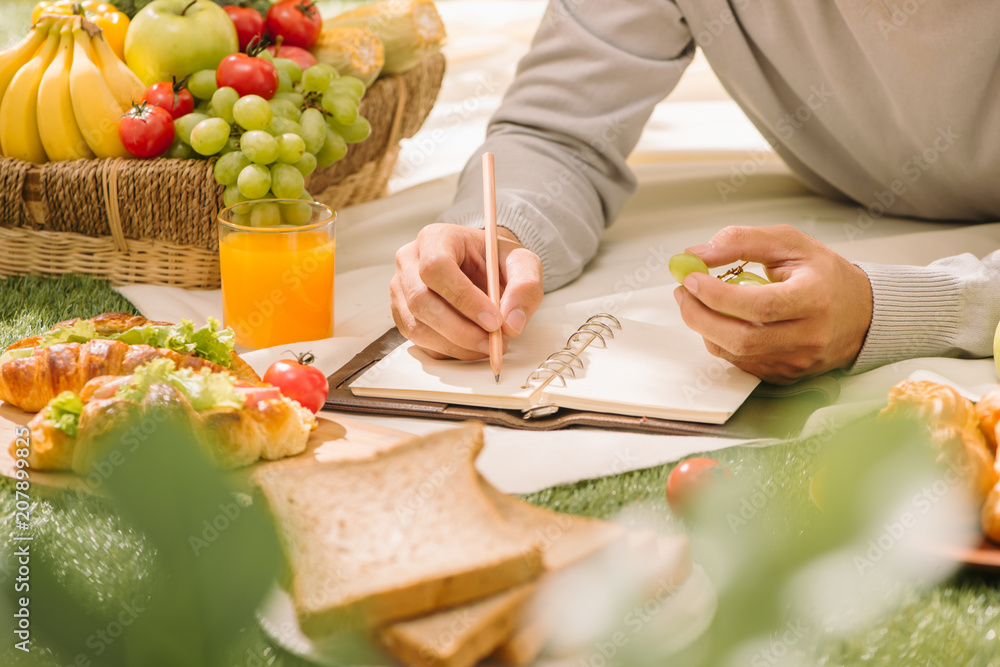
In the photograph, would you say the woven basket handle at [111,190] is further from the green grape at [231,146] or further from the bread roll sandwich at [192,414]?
the bread roll sandwich at [192,414]

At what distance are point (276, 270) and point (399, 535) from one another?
0.71m

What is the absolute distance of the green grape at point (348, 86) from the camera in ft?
5.33

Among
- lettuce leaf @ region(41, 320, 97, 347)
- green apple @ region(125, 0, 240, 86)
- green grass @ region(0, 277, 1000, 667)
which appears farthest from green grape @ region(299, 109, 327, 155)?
green grass @ region(0, 277, 1000, 667)

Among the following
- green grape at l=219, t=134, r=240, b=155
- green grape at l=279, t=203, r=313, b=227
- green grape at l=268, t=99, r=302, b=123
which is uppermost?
green grape at l=268, t=99, r=302, b=123

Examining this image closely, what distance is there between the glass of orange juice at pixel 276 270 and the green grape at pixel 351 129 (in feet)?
0.96

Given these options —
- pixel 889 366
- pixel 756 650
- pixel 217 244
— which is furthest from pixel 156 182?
pixel 756 650

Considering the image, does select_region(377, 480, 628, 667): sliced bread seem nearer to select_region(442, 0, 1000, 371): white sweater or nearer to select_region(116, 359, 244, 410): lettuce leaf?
select_region(116, 359, 244, 410): lettuce leaf

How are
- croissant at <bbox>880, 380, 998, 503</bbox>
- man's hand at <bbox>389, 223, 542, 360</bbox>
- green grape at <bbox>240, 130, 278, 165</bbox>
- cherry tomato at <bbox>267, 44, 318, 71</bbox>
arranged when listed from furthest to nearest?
cherry tomato at <bbox>267, 44, 318, 71</bbox> → green grape at <bbox>240, 130, 278, 165</bbox> → man's hand at <bbox>389, 223, 542, 360</bbox> → croissant at <bbox>880, 380, 998, 503</bbox>

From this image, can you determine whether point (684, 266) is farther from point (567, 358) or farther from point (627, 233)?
point (627, 233)

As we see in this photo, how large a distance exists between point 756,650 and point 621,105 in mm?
1626

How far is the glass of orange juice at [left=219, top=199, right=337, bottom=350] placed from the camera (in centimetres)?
132

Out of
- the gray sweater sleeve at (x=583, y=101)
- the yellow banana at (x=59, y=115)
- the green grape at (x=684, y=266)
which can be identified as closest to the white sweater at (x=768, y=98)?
the gray sweater sleeve at (x=583, y=101)

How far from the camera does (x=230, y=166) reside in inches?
56.3

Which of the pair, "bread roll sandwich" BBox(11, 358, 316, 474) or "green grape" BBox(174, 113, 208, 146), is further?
"green grape" BBox(174, 113, 208, 146)
